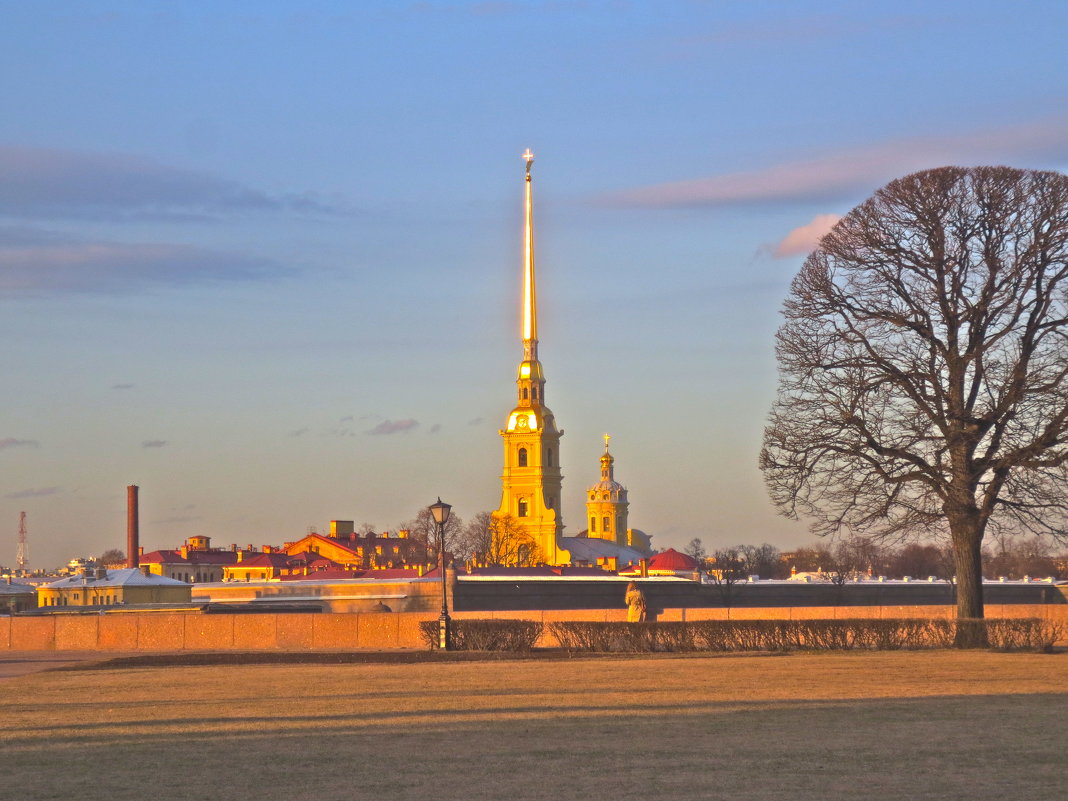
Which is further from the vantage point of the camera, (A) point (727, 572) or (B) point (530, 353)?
(B) point (530, 353)

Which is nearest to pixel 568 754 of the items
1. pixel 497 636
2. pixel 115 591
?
pixel 497 636

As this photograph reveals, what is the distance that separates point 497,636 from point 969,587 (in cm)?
1022

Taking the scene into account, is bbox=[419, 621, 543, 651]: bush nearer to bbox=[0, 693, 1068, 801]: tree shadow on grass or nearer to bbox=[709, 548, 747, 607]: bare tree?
bbox=[0, 693, 1068, 801]: tree shadow on grass

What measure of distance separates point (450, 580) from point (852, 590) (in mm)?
26759

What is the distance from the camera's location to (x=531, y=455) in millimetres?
170750

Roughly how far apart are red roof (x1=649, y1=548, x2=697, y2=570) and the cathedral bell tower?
1494cm

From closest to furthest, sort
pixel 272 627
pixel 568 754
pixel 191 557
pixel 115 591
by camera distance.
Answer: pixel 568 754
pixel 272 627
pixel 115 591
pixel 191 557

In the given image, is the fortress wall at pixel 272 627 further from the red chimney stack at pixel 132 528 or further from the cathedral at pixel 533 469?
the cathedral at pixel 533 469

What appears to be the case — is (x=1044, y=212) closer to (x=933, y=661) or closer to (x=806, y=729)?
(x=933, y=661)

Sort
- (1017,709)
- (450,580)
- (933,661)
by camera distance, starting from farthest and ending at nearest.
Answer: (450,580), (933,661), (1017,709)

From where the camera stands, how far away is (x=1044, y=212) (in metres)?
30.9

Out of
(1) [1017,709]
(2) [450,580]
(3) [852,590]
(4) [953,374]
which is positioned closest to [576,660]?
(4) [953,374]

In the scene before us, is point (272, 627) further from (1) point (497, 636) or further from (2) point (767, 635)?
(2) point (767, 635)

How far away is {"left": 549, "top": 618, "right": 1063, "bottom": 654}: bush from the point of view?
100 ft
